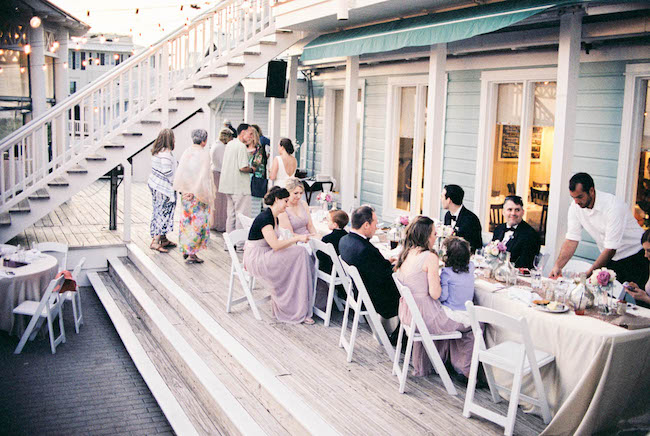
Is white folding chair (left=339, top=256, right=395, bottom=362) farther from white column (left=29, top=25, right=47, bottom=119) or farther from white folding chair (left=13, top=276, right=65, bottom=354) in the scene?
white column (left=29, top=25, right=47, bottom=119)

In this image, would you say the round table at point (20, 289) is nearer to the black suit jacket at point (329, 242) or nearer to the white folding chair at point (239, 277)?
the white folding chair at point (239, 277)

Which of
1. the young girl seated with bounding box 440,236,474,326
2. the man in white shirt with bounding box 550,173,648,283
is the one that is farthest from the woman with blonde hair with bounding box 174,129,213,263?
the man in white shirt with bounding box 550,173,648,283

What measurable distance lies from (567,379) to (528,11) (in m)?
3.21

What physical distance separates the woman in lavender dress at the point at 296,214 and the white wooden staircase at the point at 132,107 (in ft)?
11.3

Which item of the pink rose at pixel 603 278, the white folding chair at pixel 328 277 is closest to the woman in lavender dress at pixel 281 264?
the white folding chair at pixel 328 277

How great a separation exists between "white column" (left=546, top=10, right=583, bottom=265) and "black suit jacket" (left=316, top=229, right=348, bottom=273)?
2.07 m

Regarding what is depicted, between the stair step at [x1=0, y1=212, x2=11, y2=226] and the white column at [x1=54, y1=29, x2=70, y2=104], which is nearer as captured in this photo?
the stair step at [x1=0, y1=212, x2=11, y2=226]

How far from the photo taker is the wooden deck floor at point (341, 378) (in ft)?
14.8

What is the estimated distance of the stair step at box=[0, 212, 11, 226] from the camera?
904cm

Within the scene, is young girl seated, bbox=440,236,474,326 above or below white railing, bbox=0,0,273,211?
below

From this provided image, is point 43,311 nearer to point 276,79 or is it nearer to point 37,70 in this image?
point 276,79

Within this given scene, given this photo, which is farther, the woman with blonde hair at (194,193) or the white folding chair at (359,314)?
the woman with blonde hair at (194,193)

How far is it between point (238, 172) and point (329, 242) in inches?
129

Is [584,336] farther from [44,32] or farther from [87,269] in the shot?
[44,32]
